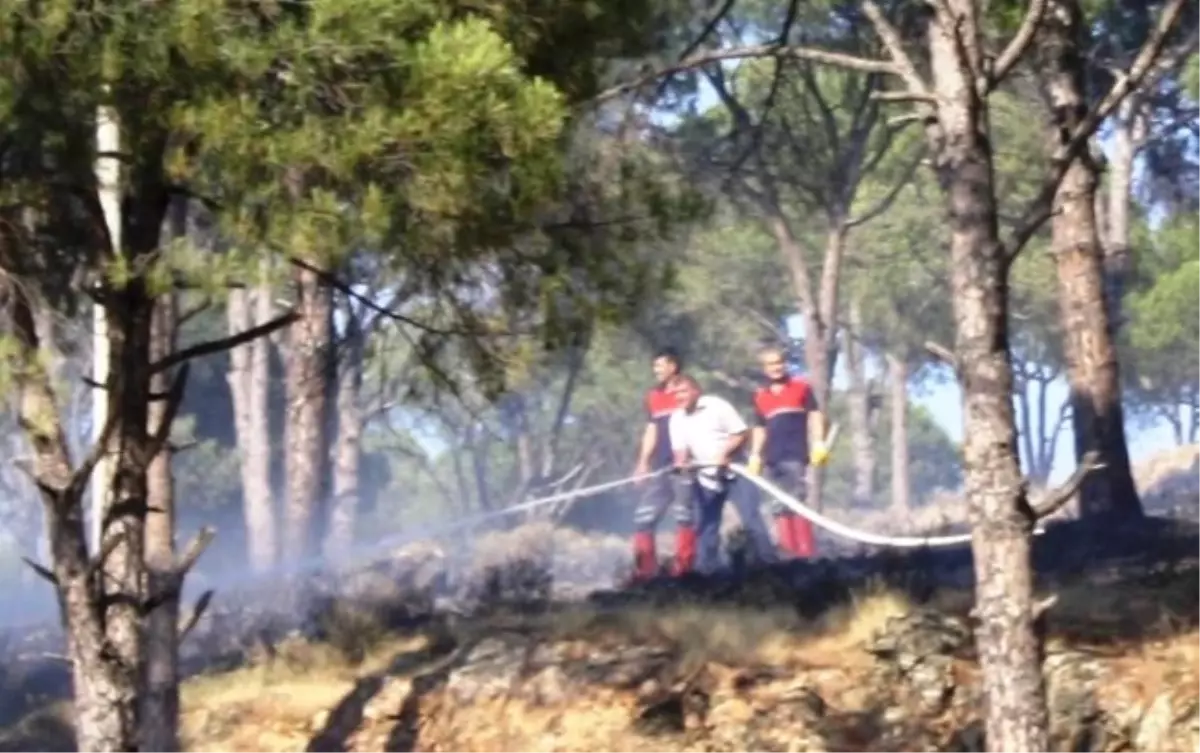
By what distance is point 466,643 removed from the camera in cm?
1273

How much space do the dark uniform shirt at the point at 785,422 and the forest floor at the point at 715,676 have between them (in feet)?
4.37

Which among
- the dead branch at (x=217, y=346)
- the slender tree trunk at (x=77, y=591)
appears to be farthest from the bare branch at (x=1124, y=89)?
the slender tree trunk at (x=77, y=591)

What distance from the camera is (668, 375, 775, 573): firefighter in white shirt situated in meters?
14.2

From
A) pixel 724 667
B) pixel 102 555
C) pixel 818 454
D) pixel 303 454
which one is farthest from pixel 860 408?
pixel 102 555

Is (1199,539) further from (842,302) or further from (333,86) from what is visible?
(842,302)

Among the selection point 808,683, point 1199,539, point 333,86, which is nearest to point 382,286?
point 333,86

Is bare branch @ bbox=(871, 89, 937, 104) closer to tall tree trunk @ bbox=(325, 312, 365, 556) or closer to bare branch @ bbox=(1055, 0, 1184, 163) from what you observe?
bare branch @ bbox=(1055, 0, 1184, 163)

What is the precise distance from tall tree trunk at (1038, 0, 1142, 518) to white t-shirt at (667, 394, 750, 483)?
229 centimetres

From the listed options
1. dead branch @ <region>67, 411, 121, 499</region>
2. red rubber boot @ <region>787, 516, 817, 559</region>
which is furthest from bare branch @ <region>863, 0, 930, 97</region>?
red rubber boot @ <region>787, 516, 817, 559</region>

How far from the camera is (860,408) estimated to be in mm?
43250

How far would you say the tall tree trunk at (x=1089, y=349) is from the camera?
13508 millimetres

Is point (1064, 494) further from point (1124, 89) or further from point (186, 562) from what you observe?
point (186, 562)

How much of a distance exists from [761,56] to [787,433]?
577 centimetres

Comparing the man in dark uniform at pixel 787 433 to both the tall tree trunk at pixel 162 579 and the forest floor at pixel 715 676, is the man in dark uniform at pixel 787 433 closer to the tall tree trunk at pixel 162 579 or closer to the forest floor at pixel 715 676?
the forest floor at pixel 715 676
